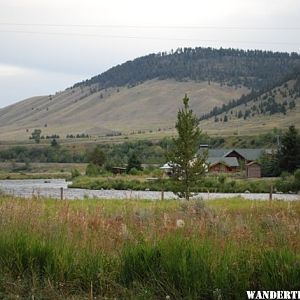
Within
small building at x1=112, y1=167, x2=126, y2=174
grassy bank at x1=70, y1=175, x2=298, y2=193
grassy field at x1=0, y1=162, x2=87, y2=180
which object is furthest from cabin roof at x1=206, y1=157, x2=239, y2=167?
grassy bank at x1=70, y1=175, x2=298, y2=193

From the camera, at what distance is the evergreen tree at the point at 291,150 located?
78.3 meters

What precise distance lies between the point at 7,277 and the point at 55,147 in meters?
169

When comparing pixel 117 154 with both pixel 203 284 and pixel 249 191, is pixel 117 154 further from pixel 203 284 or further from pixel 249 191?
pixel 203 284

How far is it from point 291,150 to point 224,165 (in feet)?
105

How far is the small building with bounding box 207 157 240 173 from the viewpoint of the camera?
11075 cm

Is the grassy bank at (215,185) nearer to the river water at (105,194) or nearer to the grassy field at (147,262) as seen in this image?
the river water at (105,194)

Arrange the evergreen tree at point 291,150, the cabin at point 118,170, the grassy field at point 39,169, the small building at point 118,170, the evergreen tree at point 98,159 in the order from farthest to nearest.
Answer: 1. the grassy field at point 39,169
2. the evergreen tree at point 98,159
3. the small building at point 118,170
4. the cabin at point 118,170
5. the evergreen tree at point 291,150

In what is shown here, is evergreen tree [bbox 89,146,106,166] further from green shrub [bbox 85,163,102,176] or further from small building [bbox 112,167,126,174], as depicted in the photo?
small building [bbox 112,167,126,174]

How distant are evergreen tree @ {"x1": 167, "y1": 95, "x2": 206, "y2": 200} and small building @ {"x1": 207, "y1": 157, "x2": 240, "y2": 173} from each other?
75402 millimetres

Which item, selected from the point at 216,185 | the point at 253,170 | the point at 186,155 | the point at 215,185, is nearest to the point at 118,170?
the point at 253,170

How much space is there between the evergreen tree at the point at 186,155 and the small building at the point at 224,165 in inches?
2969

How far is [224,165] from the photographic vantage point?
111 m

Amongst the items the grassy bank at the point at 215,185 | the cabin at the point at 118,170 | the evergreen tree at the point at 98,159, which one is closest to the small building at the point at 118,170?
the cabin at the point at 118,170

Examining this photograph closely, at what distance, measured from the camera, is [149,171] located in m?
101
